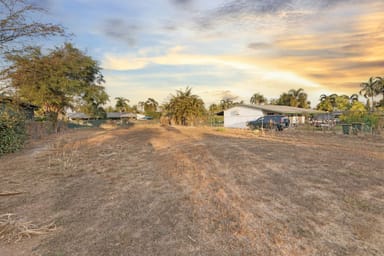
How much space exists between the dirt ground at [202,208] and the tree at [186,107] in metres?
20.7

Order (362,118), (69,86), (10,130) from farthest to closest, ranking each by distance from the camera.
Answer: (69,86) < (362,118) < (10,130)

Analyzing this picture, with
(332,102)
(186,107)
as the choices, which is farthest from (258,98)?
(186,107)

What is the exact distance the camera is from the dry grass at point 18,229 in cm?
295

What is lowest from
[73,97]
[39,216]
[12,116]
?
[39,216]

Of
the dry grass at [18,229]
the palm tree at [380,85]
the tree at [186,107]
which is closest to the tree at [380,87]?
the palm tree at [380,85]

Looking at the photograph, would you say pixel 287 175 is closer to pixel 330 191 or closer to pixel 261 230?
pixel 330 191

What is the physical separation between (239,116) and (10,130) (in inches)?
998

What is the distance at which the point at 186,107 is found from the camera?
89.0 ft

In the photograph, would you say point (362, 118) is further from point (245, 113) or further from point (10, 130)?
point (10, 130)

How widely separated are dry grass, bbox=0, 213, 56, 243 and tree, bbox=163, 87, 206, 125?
24000 millimetres

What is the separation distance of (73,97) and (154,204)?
23.6m

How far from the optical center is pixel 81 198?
425 centimetres

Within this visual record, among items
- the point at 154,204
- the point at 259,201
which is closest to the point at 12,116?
the point at 154,204

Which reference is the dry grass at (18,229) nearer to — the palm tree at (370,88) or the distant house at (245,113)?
the distant house at (245,113)
